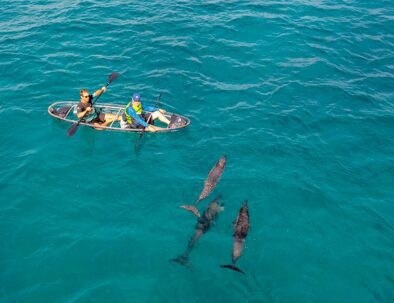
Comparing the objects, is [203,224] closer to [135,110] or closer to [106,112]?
[135,110]

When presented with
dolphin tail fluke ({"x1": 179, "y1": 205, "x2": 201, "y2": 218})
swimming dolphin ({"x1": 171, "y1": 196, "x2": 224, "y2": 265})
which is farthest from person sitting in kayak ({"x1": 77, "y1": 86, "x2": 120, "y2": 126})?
swimming dolphin ({"x1": 171, "y1": 196, "x2": 224, "y2": 265})

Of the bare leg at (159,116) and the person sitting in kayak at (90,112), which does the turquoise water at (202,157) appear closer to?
the person sitting in kayak at (90,112)

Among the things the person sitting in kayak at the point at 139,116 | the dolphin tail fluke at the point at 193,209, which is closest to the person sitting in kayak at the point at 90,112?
the person sitting in kayak at the point at 139,116

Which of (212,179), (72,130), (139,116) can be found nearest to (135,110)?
(139,116)

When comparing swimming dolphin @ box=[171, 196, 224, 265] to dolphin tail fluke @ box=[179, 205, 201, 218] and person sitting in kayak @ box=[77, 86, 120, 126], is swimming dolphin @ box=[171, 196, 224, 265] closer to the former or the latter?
dolphin tail fluke @ box=[179, 205, 201, 218]

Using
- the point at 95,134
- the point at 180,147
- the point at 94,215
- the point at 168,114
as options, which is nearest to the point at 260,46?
the point at 168,114

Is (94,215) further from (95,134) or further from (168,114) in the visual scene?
(168,114)
